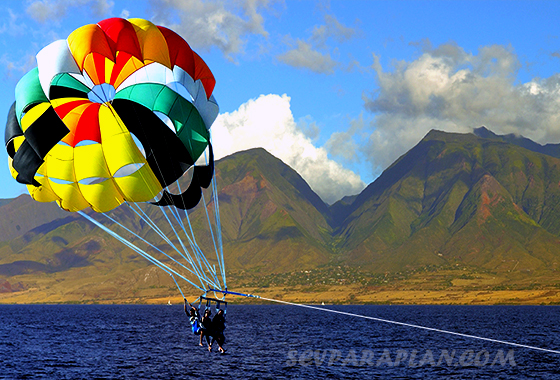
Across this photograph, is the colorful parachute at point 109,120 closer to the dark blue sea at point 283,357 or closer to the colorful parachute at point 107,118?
the colorful parachute at point 107,118

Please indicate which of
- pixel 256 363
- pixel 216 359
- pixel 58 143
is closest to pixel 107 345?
pixel 216 359

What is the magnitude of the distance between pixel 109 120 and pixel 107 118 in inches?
5.9

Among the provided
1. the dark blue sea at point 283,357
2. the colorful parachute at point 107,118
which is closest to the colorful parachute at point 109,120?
the colorful parachute at point 107,118

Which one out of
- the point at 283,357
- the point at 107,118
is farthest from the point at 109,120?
the point at 283,357

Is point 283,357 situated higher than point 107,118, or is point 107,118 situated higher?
point 107,118

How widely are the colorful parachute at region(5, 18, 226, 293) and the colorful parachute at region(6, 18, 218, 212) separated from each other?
5 centimetres

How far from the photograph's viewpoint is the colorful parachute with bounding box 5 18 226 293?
102 ft

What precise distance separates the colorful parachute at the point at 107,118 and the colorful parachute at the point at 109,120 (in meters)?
0.05

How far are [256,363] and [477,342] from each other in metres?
34.2

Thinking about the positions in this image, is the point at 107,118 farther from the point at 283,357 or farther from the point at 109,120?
the point at 283,357

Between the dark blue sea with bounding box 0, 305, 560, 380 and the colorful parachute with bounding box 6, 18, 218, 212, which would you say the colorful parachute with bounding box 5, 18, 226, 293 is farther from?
the dark blue sea with bounding box 0, 305, 560, 380

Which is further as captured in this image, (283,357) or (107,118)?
(283,357)

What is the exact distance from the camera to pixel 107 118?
31906 millimetres

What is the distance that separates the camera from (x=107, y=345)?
71.2m
